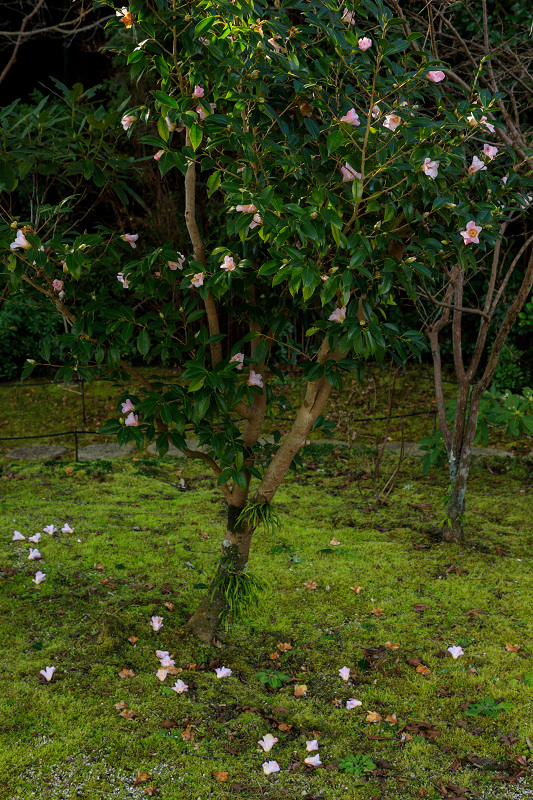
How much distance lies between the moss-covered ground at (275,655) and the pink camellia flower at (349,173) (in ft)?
6.59

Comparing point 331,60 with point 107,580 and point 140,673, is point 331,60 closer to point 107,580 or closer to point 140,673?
point 140,673

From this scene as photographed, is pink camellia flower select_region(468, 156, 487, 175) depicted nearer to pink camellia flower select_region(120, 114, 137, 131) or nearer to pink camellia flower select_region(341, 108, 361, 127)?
pink camellia flower select_region(341, 108, 361, 127)

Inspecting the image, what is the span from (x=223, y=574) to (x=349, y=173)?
179 cm

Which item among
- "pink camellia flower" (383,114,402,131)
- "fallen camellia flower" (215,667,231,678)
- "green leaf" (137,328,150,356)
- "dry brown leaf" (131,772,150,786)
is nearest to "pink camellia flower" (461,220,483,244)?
"pink camellia flower" (383,114,402,131)

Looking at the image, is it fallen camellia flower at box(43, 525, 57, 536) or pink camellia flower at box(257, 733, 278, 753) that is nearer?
pink camellia flower at box(257, 733, 278, 753)

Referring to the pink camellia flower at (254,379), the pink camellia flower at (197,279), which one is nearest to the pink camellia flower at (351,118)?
the pink camellia flower at (197,279)

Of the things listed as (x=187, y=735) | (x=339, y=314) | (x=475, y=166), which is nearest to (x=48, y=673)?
(x=187, y=735)

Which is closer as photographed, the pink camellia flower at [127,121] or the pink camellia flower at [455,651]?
the pink camellia flower at [127,121]

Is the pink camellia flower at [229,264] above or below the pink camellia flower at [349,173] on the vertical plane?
below

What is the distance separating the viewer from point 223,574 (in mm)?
3088

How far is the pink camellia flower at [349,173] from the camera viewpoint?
86.4 inches

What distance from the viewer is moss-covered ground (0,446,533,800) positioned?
2.38 metres

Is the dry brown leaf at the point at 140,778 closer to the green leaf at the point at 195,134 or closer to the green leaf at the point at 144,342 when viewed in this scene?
the green leaf at the point at 144,342

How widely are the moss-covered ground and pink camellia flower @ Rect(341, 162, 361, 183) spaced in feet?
6.59
